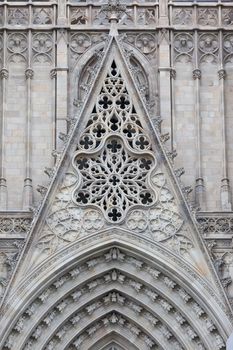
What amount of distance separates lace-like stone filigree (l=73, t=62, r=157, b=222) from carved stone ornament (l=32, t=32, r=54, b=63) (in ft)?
4.08

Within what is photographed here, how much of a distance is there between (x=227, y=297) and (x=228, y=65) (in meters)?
4.19

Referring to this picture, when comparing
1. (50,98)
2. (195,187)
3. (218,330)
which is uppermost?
(50,98)

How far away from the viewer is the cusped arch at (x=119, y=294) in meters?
23.8

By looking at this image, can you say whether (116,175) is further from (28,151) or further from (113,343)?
(113,343)

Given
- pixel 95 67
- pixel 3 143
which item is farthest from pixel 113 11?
pixel 3 143

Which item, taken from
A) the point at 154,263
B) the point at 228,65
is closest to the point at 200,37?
the point at 228,65

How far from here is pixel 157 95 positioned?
996 inches

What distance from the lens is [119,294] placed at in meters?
24.5

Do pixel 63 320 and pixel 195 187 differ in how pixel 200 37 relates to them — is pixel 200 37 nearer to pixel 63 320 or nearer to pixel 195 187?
pixel 195 187

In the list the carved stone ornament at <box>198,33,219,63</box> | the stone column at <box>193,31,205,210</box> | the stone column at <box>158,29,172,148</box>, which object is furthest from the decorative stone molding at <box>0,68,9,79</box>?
the carved stone ornament at <box>198,33,219,63</box>

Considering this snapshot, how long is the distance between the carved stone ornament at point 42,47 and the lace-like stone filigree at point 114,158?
124 cm

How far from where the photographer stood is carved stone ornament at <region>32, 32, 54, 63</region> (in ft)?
83.7

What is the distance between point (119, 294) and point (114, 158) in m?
2.21

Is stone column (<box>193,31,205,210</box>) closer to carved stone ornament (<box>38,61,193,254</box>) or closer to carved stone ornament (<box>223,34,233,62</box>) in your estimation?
carved stone ornament (<box>223,34,233,62</box>)
